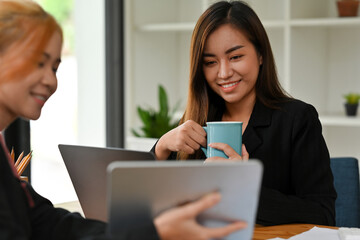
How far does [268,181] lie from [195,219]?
944mm

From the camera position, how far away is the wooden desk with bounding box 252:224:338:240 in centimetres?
148

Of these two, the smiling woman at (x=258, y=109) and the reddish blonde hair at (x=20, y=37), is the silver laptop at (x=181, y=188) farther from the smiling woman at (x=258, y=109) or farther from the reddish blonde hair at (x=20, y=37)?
the smiling woman at (x=258, y=109)

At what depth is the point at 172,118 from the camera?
139 inches

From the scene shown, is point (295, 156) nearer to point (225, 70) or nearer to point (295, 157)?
point (295, 157)

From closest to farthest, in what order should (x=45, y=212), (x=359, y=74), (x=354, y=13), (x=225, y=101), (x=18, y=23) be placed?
(x=18, y=23), (x=45, y=212), (x=225, y=101), (x=354, y=13), (x=359, y=74)

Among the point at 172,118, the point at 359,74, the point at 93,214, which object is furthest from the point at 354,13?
the point at 93,214

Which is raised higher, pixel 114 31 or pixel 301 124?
pixel 114 31

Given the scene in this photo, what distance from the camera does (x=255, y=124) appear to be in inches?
74.4

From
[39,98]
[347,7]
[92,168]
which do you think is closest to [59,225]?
[92,168]

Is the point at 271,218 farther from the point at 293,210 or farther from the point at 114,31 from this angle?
the point at 114,31

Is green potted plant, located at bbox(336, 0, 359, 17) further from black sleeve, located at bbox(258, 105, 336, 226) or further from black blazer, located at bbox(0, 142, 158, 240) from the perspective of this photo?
black blazer, located at bbox(0, 142, 158, 240)

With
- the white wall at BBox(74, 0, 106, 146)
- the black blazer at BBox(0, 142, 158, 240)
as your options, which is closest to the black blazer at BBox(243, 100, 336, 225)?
the black blazer at BBox(0, 142, 158, 240)

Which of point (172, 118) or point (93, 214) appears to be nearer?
point (93, 214)

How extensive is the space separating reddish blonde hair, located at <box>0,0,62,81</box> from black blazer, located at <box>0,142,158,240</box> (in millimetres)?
162
